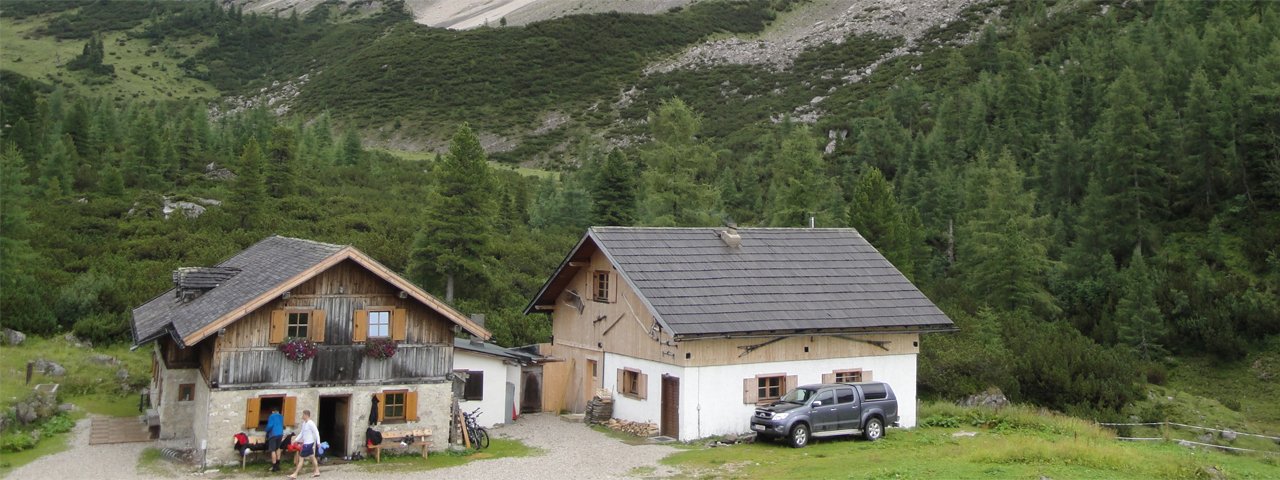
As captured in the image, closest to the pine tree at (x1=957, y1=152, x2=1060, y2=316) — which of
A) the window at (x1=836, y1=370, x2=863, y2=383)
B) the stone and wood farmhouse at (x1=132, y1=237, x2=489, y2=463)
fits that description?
the window at (x1=836, y1=370, x2=863, y2=383)

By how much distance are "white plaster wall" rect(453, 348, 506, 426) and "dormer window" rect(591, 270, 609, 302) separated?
12.1 feet

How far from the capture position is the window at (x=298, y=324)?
77.3ft

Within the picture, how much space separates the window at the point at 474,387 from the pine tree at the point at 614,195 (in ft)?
88.6

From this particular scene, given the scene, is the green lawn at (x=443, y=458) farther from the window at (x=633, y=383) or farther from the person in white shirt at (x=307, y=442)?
the window at (x=633, y=383)

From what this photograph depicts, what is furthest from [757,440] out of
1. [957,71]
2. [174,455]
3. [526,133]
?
[526,133]

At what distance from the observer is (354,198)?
6656cm

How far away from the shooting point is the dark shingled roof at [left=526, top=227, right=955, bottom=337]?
27172mm

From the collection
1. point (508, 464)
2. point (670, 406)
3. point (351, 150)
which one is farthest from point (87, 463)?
point (351, 150)

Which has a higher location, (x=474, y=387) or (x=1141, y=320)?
(x=1141, y=320)

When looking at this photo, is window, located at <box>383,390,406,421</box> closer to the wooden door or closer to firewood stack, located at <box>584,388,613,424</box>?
firewood stack, located at <box>584,388,613,424</box>

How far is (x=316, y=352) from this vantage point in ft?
77.7

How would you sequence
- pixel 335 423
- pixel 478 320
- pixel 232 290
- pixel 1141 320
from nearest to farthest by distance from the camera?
pixel 232 290 → pixel 335 423 → pixel 478 320 → pixel 1141 320

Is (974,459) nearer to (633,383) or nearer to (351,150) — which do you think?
(633,383)

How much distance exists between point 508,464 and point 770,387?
838cm
